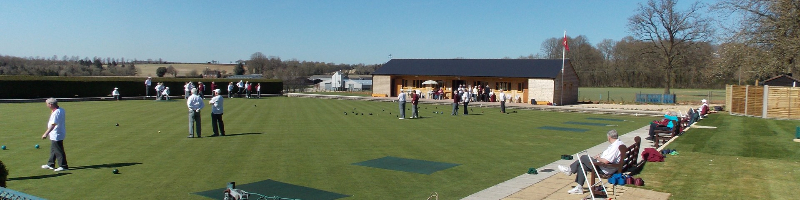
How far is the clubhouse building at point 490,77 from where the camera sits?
1533 inches

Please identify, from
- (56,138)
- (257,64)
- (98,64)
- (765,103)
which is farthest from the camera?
(257,64)

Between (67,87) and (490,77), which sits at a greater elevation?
(490,77)

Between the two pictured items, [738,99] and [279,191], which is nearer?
[279,191]

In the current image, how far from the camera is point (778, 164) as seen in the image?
1087 centimetres

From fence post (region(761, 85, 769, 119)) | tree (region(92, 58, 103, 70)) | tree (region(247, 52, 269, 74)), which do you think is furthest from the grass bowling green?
tree (region(247, 52, 269, 74))

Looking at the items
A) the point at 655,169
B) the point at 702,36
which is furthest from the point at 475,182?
the point at 702,36

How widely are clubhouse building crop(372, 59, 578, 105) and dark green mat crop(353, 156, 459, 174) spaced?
27.8 metres

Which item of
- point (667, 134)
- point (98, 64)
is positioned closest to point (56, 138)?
point (667, 134)

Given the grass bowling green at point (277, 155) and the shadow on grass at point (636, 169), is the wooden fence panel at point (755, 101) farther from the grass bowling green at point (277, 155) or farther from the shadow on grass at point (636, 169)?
the shadow on grass at point (636, 169)

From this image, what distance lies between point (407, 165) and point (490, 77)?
31416mm

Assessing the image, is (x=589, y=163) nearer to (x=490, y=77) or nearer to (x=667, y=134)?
(x=667, y=134)

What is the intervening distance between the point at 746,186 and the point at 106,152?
40.5ft

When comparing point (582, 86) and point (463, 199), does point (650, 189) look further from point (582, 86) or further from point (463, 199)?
point (582, 86)

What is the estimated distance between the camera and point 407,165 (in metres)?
11.1
